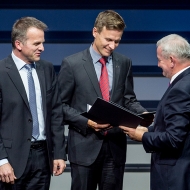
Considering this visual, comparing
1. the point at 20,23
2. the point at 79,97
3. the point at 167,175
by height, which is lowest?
the point at 167,175

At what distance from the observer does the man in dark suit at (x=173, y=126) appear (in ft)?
11.4

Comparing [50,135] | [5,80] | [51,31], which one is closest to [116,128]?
[50,135]

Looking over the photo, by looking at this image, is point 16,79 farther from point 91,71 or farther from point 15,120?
point 91,71

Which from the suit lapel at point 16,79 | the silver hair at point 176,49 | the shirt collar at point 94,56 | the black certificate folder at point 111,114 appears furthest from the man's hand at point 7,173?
the silver hair at point 176,49

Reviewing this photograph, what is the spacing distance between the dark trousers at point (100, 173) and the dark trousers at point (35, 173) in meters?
0.35

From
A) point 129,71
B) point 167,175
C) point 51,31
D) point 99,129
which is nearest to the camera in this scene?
point 167,175

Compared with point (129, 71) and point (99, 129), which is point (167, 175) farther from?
point (129, 71)

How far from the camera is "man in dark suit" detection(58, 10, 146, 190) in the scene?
4.06m

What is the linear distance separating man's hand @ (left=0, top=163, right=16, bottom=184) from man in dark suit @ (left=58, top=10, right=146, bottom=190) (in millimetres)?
591

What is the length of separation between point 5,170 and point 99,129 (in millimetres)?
689

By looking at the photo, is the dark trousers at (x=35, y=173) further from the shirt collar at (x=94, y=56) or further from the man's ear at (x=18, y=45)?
the shirt collar at (x=94, y=56)

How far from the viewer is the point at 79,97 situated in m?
4.08

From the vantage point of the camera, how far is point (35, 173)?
3.75 metres
